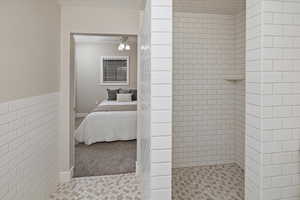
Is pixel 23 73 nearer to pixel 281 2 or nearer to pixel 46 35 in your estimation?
pixel 46 35

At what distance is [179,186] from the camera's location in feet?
8.78

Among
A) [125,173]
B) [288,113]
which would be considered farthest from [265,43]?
[125,173]

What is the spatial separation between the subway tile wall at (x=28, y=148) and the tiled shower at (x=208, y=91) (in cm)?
178

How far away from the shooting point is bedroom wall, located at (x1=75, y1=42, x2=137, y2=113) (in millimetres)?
7527

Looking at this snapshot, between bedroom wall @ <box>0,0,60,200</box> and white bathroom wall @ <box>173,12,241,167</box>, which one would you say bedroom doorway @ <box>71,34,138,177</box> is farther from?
white bathroom wall @ <box>173,12,241,167</box>

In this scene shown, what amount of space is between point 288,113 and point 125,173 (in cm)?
240

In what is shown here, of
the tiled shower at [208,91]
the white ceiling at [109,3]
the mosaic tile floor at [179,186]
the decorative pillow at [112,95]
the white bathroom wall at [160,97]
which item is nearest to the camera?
the white bathroom wall at [160,97]

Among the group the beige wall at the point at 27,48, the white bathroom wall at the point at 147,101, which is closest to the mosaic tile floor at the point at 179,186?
the white bathroom wall at the point at 147,101

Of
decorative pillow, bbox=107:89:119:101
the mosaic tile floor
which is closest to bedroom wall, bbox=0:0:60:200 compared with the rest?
the mosaic tile floor

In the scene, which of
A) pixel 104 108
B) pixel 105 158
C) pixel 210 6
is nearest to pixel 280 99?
pixel 210 6

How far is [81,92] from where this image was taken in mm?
7586

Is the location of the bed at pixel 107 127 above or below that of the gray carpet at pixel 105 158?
above

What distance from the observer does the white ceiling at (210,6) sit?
8.97 ft

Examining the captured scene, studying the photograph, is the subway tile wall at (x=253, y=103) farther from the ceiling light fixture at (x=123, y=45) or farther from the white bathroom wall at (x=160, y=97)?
the ceiling light fixture at (x=123, y=45)
